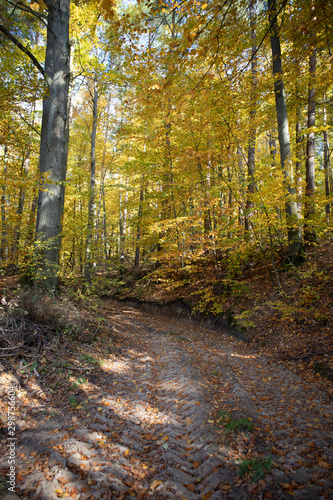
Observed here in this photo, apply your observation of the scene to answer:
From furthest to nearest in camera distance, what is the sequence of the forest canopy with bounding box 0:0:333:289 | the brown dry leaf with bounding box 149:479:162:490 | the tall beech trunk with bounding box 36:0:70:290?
the tall beech trunk with bounding box 36:0:70:290
the forest canopy with bounding box 0:0:333:289
the brown dry leaf with bounding box 149:479:162:490

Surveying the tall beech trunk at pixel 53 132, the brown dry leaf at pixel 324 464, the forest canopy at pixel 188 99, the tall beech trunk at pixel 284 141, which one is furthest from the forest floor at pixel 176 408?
the forest canopy at pixel 188 99

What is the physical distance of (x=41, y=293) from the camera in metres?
4.95

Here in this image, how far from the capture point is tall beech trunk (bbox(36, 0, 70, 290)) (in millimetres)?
5375

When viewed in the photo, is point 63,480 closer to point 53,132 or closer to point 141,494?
point 141,494

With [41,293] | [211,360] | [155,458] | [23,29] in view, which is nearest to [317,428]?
[155,458]

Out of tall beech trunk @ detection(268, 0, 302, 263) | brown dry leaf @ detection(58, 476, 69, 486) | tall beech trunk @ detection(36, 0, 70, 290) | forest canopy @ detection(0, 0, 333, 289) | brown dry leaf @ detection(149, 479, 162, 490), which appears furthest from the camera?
tall beech trunk @ detection(268, 0, 302, 263)

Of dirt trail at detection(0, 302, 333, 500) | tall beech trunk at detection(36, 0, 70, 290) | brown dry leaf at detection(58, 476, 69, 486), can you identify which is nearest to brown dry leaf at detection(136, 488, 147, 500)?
dirt trail at detection(0, 302, 333, 500)

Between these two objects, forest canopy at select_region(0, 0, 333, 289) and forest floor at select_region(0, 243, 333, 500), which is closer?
forest floor at select_region(0, 243, 333, 500)

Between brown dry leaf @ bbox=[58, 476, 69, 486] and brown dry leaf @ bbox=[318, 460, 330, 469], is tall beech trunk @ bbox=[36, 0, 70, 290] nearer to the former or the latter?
brown dry leaf @ bbox=[58, 476, 69, 486]

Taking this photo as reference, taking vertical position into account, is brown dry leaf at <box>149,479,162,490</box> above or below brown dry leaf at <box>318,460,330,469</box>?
below

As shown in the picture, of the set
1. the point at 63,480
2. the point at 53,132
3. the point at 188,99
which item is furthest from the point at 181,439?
the point at 53,132

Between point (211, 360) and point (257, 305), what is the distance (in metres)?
2.67

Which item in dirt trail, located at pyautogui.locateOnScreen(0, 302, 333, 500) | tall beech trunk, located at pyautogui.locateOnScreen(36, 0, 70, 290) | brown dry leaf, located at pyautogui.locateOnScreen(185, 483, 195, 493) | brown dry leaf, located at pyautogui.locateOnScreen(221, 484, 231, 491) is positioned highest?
tall beech trunk, located at pyautogui.locateOnScreen(36, 0, 70, 290)

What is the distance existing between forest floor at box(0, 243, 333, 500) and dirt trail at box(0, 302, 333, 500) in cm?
1
